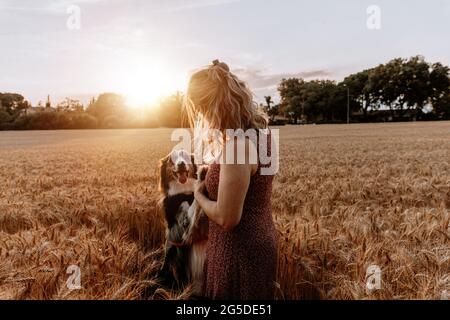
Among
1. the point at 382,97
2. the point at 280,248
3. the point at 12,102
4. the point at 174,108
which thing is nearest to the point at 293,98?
the point at 382,97

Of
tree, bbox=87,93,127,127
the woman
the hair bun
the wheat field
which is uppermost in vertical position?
tree, bbox=87,93,127,127

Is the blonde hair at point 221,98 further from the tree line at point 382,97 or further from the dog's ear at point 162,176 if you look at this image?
the tree line at point 382,97

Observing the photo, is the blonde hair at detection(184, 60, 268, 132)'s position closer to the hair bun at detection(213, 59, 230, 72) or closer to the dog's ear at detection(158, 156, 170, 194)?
the hair bun at detection(213, 59, 230, 72)

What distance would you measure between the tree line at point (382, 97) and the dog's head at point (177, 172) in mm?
65736

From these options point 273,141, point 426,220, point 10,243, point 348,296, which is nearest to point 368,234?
point 426,220

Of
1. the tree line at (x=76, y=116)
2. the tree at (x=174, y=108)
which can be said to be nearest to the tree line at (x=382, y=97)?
the tree line at (x=76, y=116)

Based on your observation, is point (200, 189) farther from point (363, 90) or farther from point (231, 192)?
point (363, 90)

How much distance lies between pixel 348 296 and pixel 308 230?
100 centimetres

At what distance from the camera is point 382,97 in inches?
2916

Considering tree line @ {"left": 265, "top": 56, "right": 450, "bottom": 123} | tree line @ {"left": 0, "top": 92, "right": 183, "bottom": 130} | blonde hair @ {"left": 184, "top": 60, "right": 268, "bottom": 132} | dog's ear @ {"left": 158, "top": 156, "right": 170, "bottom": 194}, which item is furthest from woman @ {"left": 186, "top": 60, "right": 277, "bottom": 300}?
tree line @ {"left": 265, "top": 56, "right": 450, "bottom": 123}

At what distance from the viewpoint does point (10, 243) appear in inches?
132

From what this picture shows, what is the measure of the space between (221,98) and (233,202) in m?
0.57

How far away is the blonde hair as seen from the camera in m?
2.31

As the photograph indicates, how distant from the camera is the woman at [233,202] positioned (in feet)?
7.42
